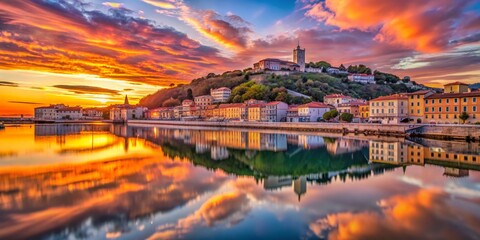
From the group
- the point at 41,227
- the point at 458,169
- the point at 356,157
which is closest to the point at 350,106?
the point at 356,157

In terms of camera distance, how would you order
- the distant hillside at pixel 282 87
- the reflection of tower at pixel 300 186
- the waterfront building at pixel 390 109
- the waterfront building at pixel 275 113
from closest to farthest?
the reflection of tower at pixel 300 186
the waterfront building at pixel 390 109
the waterfront building at pixel 275 113
the distant hillside at pixel 282 87

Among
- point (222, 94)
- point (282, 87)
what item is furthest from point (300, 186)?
point (222, 94)

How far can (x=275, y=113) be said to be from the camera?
64750 mm

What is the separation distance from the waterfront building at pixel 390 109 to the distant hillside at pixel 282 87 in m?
28.1

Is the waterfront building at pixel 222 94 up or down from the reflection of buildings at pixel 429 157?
up

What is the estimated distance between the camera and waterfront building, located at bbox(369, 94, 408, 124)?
4297 centimetres

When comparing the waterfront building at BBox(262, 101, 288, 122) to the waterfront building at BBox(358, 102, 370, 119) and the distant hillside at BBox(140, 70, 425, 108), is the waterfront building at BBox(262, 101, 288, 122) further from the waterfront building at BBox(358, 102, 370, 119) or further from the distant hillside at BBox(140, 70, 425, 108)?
the waterfront building at BBox(358, 102, 370, 119)

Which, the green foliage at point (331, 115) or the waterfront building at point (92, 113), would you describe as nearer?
the green foliage at point (331, 115)

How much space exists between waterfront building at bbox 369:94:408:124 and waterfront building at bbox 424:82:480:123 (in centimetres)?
308

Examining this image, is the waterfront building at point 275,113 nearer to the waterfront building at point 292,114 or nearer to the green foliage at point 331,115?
the waterfront building at point 292,114

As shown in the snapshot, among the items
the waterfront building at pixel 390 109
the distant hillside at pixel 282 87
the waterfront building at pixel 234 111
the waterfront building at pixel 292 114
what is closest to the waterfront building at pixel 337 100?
the distant hillside at pixel 282 87

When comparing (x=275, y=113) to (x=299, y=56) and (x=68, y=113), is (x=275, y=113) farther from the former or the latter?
(x=68, y=113)

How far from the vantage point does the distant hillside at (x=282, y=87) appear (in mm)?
80562

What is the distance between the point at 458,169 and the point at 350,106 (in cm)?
4634
